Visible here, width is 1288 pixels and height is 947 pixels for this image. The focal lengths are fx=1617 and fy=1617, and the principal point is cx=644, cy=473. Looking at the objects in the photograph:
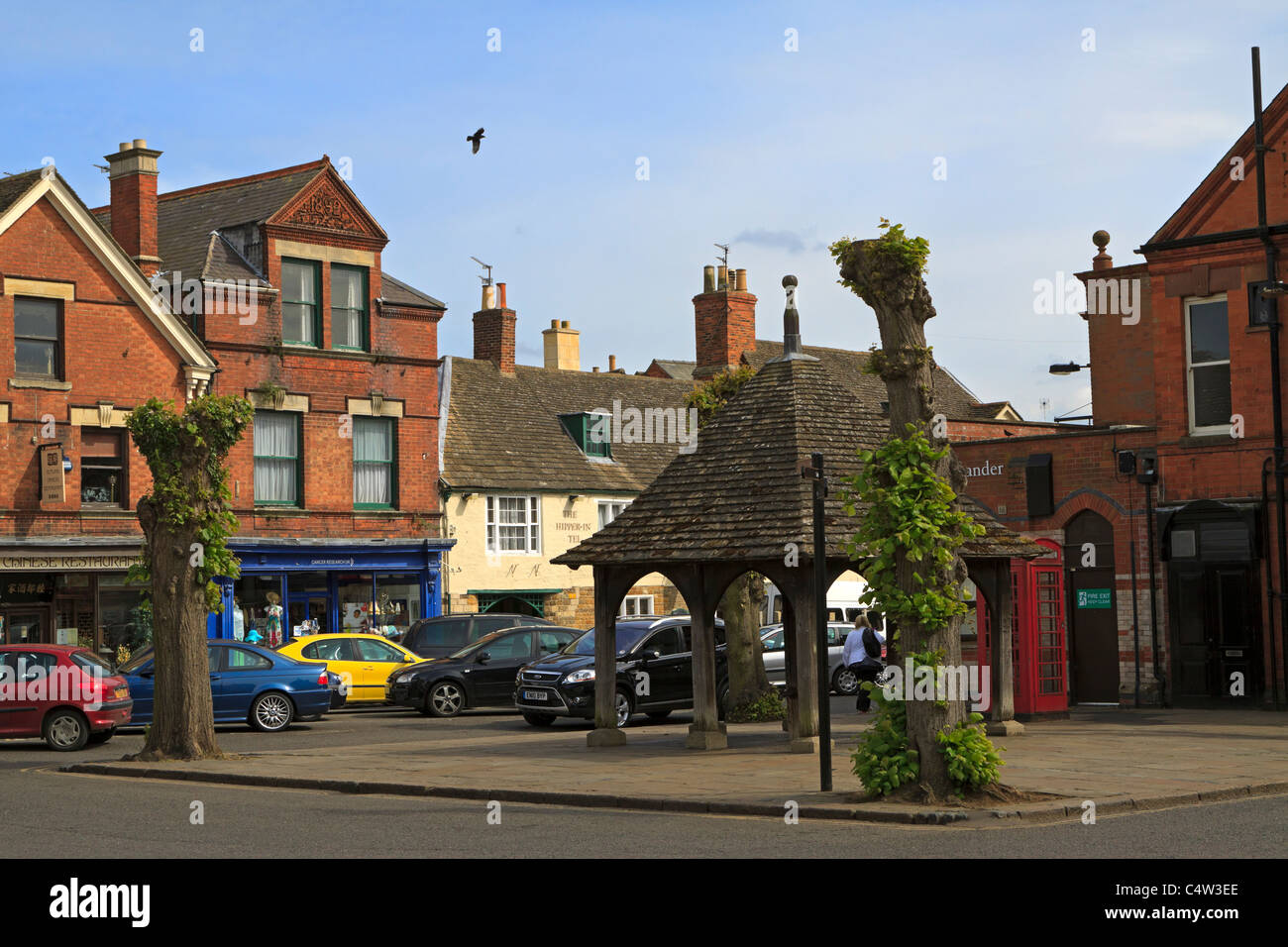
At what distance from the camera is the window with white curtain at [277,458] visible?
37.6 meters

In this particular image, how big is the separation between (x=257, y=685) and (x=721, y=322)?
26.9 metres

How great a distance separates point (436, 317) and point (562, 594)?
8.34 metres

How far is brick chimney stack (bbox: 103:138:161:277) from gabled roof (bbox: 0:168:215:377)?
128 centimetres

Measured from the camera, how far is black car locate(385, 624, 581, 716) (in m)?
29.2

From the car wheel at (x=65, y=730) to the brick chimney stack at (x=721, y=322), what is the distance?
29.3 m

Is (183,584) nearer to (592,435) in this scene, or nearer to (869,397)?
(592,435)

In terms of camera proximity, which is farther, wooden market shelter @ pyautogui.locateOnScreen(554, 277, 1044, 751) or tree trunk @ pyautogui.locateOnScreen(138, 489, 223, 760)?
tree trunk @ pyautogui.locateOnScreen(138, 489, 223, 760)

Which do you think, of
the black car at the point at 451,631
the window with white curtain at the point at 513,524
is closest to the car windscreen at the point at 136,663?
the black car at the point at 451,631

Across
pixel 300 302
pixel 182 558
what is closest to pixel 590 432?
pixel 300 302

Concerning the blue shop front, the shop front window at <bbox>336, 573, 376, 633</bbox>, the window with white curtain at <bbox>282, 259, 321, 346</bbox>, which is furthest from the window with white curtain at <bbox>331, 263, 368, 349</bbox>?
the shop front window at <bbox>336, 573, 376, 633</bbox>

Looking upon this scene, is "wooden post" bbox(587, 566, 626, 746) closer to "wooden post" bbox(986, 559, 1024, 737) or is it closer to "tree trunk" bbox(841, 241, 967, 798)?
"wooden post" bbox(986, 559, 1024, 737)

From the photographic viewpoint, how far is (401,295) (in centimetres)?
4069

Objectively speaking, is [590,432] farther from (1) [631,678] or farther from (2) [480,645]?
(1) [631,678]

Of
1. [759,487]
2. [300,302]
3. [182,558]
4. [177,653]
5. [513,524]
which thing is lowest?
[177,653]
